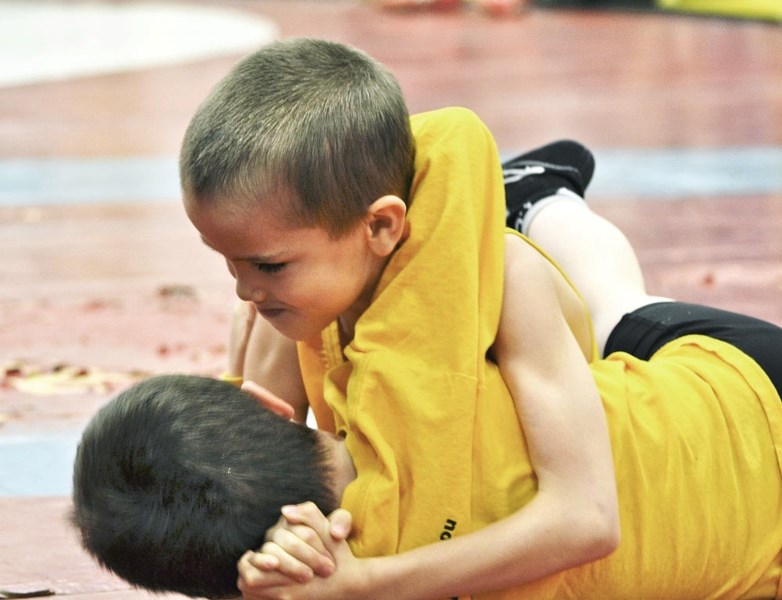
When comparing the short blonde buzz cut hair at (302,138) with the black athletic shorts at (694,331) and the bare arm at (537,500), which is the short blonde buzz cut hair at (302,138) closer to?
the bare arm at (537,500)

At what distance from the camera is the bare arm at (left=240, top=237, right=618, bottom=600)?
160 centimetres

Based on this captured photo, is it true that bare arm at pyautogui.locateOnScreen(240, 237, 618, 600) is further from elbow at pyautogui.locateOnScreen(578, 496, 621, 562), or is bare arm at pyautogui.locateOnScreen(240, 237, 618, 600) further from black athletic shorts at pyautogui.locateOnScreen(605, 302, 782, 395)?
black athletic shorts at pyautogui.locateOnScreen(605, 302, 782, 395)

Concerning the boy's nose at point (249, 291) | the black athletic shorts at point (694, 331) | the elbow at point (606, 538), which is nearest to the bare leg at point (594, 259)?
the black athletic shorts at point (694, 331)

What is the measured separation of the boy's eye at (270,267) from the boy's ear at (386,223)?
108mm

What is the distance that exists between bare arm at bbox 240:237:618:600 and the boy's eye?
0.85 ft

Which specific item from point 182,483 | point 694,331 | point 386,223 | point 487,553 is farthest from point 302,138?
point 694,331

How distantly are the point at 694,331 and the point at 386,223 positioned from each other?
61 cm

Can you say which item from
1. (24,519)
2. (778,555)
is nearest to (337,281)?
(778,555)

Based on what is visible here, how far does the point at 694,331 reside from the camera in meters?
2.05

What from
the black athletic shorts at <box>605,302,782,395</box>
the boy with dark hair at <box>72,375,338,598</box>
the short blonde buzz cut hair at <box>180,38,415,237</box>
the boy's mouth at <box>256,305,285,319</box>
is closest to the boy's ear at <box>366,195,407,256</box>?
the short blonde buzz cut hair at <box>180,38,415,237</box>

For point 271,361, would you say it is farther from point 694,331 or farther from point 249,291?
point 694,331

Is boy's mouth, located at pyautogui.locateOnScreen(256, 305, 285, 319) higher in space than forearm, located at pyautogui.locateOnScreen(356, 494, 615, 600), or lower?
higher

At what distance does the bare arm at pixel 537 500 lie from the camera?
1600 mm

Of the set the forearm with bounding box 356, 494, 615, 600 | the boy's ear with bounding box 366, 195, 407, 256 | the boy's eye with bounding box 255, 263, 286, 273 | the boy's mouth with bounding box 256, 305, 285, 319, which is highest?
the boy's ear with bounding box 366, 195, 407, 256
